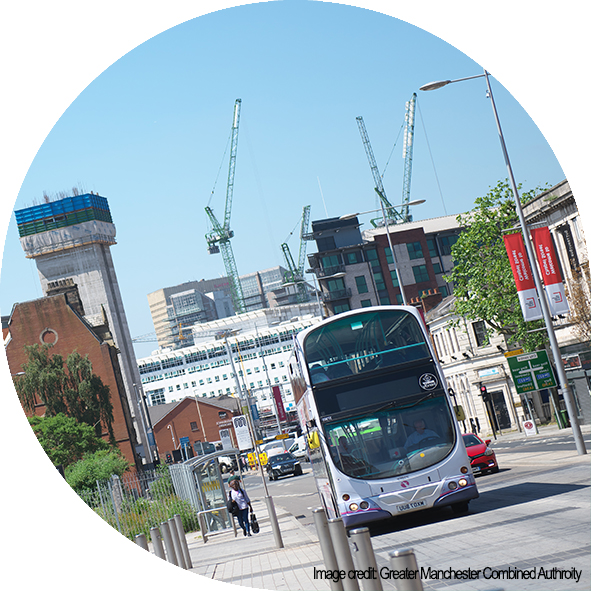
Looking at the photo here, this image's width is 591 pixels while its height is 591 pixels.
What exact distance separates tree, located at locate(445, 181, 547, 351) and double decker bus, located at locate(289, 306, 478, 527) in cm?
2478

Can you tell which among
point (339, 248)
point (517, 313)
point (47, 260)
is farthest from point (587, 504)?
point (47, 260)

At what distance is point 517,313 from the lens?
38.9 metres

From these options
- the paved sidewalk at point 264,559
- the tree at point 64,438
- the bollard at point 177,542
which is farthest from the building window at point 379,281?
the bollard at point 177,542

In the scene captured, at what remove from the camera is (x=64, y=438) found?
168 ft

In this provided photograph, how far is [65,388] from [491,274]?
119 ft

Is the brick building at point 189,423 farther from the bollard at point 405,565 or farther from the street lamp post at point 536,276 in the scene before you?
the bollard at point 405,565

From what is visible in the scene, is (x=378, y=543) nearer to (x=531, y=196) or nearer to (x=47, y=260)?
(x=531, y=196)

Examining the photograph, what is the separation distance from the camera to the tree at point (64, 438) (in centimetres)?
5019

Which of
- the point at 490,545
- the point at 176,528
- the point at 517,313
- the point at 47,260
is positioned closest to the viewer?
the point at 490,545

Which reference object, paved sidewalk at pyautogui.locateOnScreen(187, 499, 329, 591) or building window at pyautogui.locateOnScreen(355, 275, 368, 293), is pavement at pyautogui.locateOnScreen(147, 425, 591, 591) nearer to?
paved sidewalk at pyautogui.locateOnScreen(187, 499, 329, 591)

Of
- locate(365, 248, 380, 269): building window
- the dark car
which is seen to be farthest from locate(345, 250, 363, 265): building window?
the dark car

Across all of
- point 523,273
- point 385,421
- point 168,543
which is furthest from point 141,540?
point 523,273

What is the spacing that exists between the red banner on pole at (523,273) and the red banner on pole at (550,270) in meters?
0.46

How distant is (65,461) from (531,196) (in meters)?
33.0
